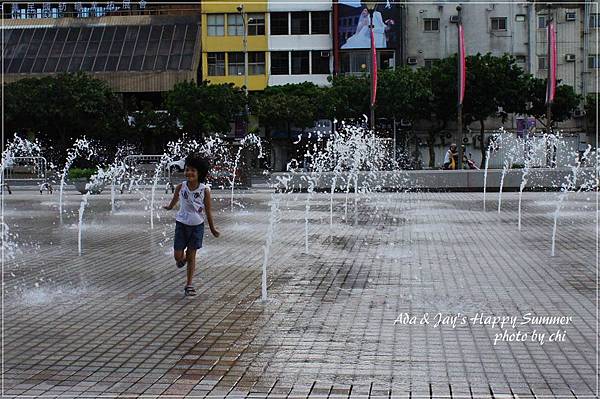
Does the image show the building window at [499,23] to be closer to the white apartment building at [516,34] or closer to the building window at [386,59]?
the white apartment building at [516,34]

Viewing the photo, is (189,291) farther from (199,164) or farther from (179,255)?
(199,164)

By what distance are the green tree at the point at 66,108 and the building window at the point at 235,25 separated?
8.36 metres

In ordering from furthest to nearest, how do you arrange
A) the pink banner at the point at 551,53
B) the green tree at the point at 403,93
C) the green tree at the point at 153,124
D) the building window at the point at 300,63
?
1. the building window at the point at 300,63
2. the green tree at the point at 153,124
3. the green tree at the point at 403,93
4. the pink banner at the point at 551,53

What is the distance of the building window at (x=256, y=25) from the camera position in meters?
50.3

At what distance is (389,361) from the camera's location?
556 cm

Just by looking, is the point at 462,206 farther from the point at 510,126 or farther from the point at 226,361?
the point at 510,126

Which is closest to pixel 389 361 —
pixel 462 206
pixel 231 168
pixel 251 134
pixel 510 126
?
pixel 462 206

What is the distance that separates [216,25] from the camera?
167 ft

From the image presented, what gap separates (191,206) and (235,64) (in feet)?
143

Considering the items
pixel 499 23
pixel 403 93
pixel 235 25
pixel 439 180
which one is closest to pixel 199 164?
pixel 439 180

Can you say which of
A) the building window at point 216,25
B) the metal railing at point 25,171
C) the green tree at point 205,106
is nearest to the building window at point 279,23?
the building window at point 216,25

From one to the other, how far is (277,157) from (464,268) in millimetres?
39654

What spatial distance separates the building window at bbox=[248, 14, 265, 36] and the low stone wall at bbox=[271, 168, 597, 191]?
26.2 m

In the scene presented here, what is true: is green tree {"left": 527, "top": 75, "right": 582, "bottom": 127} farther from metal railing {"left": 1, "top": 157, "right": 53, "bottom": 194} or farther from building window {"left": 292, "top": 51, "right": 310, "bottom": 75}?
metal railing {"left": 1, "top": 157, "right": 53, "bottom": 194}
